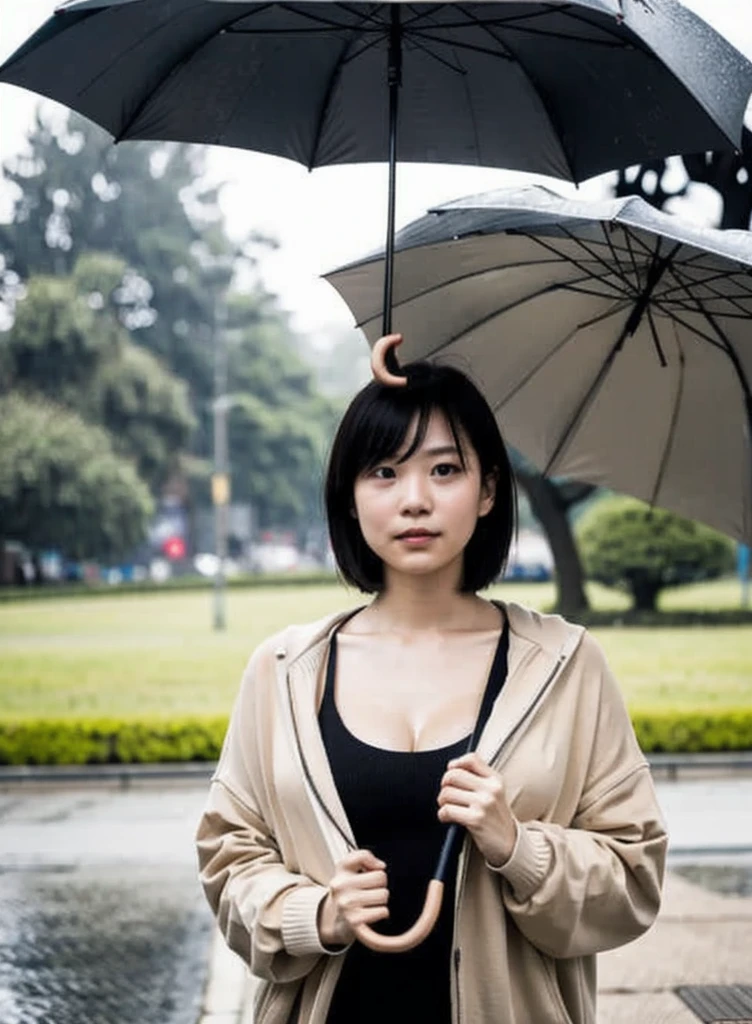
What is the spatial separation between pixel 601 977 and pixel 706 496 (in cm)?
315

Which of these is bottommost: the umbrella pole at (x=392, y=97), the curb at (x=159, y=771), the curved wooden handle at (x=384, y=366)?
the curb at (x=159, y=771)

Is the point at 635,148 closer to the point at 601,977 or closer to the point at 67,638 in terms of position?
the point at 601,977

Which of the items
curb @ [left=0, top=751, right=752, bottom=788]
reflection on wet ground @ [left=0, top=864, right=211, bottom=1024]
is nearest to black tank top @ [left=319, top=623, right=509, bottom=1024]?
reflection on wet ground @ [left=0, top=864, right=211, bottom=1024]

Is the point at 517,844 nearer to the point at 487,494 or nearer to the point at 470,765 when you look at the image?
the point at 470,765

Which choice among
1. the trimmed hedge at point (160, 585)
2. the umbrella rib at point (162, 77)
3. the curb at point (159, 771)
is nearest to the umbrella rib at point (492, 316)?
the umbrella rib at point (162, 77)

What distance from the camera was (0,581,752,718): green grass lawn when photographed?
16453 mm

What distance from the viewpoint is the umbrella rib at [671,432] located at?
3.19 meters

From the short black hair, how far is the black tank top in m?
0.36

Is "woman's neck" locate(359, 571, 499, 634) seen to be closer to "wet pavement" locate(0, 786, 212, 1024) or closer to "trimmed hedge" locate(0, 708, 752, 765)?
"wet pavement" locate(0, 786, 212, 1024)

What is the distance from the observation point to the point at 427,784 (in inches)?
85.4

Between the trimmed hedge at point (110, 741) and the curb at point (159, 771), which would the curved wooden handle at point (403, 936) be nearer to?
the curb at point (159, 771)

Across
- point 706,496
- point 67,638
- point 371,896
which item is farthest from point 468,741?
point 67,638

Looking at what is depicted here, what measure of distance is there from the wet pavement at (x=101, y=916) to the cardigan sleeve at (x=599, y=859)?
3896 mm

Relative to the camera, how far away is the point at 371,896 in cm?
200
